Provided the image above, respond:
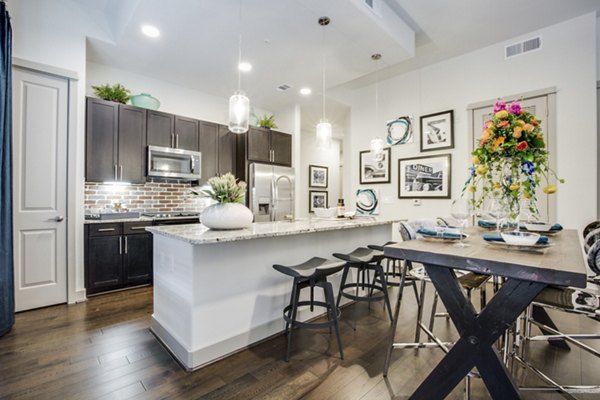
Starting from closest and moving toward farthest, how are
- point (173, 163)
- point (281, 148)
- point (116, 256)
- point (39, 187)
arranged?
→ 1. point (39, 187)
2. point (116, 256)
3. point (173, 163)
4. point (281, 148)

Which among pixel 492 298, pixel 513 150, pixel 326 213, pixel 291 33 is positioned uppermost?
pixel 291 33

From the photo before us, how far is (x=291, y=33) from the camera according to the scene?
3.17 metres

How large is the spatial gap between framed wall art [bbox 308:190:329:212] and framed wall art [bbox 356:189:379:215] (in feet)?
6.88

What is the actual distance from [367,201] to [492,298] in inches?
159

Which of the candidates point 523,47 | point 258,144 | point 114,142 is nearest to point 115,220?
point 114,142

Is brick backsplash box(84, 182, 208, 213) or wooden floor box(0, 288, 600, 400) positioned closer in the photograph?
wooden floor box(0, 288, 600, 400)

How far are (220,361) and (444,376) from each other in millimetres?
1394

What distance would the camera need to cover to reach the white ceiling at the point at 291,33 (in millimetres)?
2820

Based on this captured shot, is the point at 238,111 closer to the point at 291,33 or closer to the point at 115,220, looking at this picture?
the point at 291,33

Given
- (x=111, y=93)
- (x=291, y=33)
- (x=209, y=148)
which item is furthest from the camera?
(x=209, y=148)

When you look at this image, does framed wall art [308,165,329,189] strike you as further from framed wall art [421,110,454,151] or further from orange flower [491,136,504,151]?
orange flower [491,136,504,151]

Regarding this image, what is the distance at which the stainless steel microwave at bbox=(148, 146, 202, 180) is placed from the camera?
397 centimetres

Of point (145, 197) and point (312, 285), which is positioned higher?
point (145, 197)

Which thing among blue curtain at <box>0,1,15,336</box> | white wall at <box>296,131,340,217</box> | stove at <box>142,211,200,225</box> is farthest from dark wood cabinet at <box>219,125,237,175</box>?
blue curtain at <box>0,1,15,336</box>
